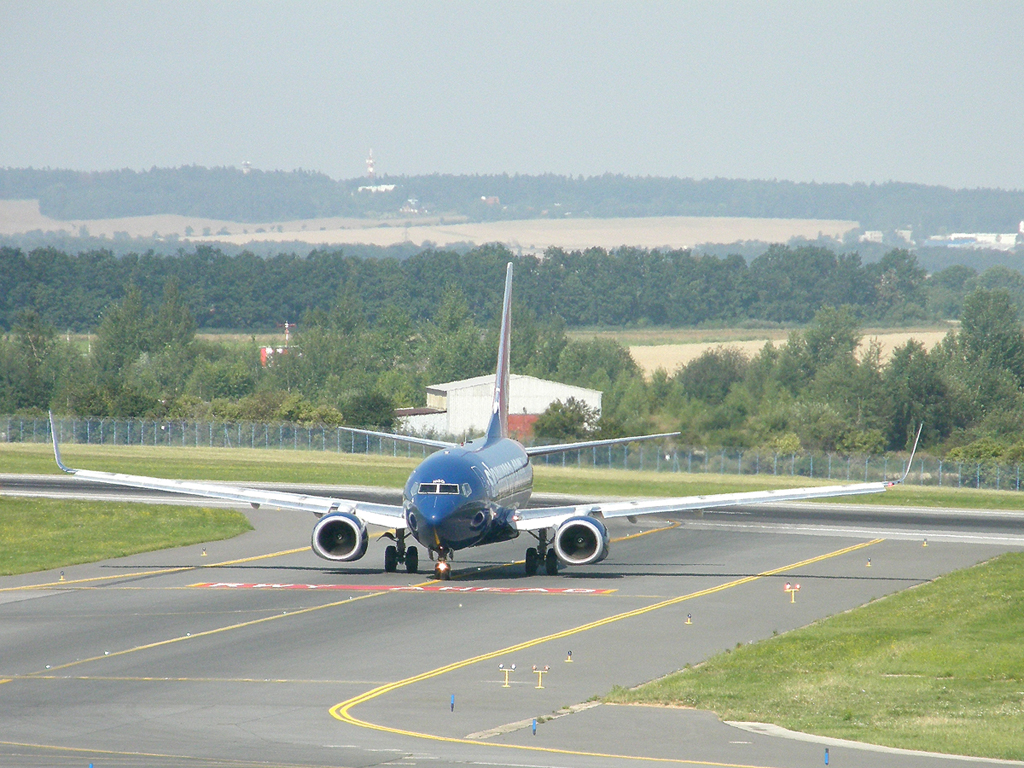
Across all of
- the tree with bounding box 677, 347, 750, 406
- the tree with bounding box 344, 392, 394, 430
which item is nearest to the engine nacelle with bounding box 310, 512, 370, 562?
the tree with bounding box 344, 392, 394, 430

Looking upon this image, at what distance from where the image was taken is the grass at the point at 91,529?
51531 mm

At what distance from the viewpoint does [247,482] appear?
276 ft

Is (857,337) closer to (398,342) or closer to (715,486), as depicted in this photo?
(398,342)

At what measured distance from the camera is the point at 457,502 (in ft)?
137

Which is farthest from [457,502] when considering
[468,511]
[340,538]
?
[340,538]

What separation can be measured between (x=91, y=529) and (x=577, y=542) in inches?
948

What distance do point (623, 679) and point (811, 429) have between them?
8624 centimetres

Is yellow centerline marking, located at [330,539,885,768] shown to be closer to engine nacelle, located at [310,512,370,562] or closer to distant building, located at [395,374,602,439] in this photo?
engine nacelle, located at [310,512,370,562]

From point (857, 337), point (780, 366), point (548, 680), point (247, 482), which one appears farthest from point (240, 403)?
point (548, 680)

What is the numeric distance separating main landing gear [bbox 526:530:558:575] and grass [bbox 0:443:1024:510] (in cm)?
3182

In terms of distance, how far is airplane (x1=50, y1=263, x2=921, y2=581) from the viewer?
138 feet

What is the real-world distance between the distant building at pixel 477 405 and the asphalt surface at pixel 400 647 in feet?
215

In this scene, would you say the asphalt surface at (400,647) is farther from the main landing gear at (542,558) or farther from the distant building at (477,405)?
the distant building at (477,405)

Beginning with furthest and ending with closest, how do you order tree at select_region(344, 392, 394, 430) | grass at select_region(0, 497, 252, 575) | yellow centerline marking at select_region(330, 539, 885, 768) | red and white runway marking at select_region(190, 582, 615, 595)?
tree at select_region(344, 392, 394, 430), grass at select_region(0, 497, 252, 575), red and white runway marking at select_region(190, 582, 615, 595), yellow centerline marking at select_region(330, 539, 885, 768)
